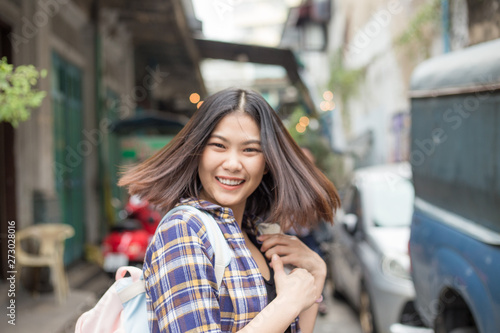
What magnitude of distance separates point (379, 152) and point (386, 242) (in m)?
10.3

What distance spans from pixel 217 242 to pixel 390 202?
4.65 metres

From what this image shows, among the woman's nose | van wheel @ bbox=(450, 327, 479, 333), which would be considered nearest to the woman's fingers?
the woman's nose

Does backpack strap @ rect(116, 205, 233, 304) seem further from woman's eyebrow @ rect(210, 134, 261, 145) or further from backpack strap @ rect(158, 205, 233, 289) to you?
woman's eyebrow @ rect(210, 134, 261, 145)

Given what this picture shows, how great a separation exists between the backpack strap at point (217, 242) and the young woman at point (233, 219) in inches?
0.7

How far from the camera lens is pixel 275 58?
1267 centimetres

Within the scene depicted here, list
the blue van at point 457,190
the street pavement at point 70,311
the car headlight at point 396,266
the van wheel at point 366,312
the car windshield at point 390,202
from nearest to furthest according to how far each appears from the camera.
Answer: the blue van at point 457,190 → the car headlight at point 396,266 → the street pavement at point 70,311 → the van wheel at point 366,312 → the car windshield at point 390,202

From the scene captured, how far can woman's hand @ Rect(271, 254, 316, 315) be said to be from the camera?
58.6 inches

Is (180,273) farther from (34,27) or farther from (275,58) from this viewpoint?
(275,58)

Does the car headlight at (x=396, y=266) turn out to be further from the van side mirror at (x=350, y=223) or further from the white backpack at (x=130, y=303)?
the white backpack at (x=130, y=303)

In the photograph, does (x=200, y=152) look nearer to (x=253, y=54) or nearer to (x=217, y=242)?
(x=217, y=242)

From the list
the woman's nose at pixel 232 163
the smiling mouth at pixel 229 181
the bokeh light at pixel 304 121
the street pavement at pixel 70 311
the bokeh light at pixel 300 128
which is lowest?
the street pavement at pixel 70 311

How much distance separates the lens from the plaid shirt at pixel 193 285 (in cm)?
131

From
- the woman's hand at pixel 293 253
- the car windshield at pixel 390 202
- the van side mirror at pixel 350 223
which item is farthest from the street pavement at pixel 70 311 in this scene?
the woman's hand at pixel 293 253

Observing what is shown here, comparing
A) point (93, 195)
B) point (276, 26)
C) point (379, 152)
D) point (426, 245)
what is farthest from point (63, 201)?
point (276, 26)
